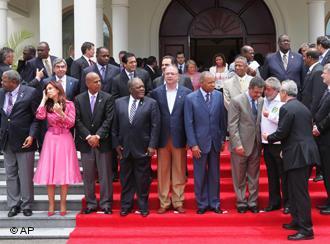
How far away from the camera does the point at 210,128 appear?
7.18 metres

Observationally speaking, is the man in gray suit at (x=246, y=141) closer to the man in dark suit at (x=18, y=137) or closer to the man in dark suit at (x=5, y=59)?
the man in dark suit at (x=18, y=137)

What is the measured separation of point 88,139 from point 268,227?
2.70m

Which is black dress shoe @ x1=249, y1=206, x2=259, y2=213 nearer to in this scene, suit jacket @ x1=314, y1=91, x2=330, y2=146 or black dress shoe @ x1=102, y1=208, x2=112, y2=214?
suit jacket @ x1=314, y1=91, x2=330, y2=146

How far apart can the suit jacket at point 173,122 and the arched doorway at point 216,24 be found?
8.71m

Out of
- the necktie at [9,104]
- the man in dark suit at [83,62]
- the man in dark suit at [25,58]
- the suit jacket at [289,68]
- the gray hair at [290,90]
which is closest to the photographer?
the gray hair at [290,90]

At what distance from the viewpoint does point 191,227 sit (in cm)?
702

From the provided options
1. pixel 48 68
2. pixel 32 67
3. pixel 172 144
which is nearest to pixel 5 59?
pixel 32 67

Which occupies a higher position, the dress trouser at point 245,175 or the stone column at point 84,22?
the stone column at point 84,22

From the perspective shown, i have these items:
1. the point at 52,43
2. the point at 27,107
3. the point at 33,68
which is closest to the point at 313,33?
the point at 52,43

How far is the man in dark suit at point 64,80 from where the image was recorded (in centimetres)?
784

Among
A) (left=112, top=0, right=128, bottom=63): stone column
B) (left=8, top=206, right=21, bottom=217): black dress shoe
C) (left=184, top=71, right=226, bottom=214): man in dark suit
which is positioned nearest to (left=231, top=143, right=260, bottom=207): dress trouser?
(left=184, top=71, right=226, bottom=214): man in dark suit

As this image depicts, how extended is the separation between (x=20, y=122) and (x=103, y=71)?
171 centimetres

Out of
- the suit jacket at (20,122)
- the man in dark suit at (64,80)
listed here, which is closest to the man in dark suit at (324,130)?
the man in dark suit at (64,80)

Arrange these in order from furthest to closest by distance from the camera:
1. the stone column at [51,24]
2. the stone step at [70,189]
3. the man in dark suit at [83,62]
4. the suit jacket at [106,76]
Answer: the stone column at [51,24]
the man in dark suit at [83,62]
the suit jacket at [106,76]
the stone step at [70,189]
